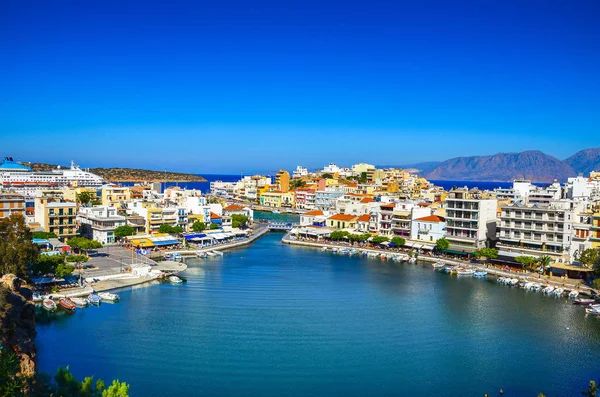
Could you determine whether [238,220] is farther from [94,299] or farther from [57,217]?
[94,299]

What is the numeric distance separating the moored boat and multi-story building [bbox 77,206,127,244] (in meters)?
12.0

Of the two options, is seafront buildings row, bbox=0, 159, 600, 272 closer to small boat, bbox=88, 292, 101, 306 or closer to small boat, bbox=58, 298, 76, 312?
small boat, bbox=88, 292, 101, 306

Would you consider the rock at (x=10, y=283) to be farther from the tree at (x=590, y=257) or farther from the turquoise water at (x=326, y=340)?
the tree at (x=590, y=257)

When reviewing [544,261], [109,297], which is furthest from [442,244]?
[109,297]

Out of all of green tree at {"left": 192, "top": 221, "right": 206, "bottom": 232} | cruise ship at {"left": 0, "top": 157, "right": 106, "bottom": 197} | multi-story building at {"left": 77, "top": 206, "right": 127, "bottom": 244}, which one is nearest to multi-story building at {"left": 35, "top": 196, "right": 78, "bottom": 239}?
multi-story building at {"left": 77, "top": 206, "right": 127, "bottom": 244}

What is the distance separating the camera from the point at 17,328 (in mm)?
10883

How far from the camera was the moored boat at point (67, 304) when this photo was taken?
18.2 metres

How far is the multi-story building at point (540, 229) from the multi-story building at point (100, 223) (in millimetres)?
22065

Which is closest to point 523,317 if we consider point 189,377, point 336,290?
point 336,290

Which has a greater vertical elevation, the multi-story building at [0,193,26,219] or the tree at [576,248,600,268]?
the multi-story building at [0,193,26,219]

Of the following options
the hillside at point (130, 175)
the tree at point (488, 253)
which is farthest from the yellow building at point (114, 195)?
the hillside at point (130, 175)

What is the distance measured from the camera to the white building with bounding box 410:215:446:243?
3256cm

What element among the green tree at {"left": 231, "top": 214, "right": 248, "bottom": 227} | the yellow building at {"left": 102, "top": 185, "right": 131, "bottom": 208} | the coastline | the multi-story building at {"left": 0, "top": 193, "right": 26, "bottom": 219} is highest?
the yellow building at {"left": 102, "top": 185, "right": 131, "bottom": 208}

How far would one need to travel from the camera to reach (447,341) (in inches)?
638
